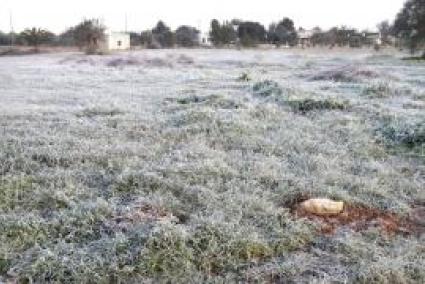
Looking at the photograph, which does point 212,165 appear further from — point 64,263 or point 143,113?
point 143,113

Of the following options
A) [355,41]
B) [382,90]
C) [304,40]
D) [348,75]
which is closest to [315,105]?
[382,90]

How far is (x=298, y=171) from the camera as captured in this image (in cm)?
827

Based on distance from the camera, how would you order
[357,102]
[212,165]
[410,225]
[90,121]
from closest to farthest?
[410,225] → [212,165] → [90,121] → [357,102]

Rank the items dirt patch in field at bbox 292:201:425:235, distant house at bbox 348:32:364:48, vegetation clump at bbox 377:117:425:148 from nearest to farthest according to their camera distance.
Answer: dirt patch in field at bbox 292:201:425:235
vegetation clump at bbox 377:117:425:148
distant house at bbox 348:32:364:48

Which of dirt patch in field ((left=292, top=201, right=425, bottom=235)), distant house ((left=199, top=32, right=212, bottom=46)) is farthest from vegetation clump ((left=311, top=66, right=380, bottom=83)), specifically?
distant house ((left=199, top=32, right=212, bottom=46))

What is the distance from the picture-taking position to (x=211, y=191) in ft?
23.2

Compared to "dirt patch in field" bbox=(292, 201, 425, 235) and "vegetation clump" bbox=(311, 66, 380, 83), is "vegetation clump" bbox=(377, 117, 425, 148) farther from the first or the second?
"vegetation clump" bbox=(311, 66, 380, 83)

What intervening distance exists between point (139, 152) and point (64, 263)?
150 inches

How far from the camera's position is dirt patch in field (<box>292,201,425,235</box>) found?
6352mm

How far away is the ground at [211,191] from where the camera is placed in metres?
5.36

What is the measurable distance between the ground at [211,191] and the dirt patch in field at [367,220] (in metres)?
0.02

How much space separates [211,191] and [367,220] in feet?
5.82

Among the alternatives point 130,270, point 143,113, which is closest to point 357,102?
point 143,113

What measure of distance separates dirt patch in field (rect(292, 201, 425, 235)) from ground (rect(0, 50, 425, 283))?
0.02 m
